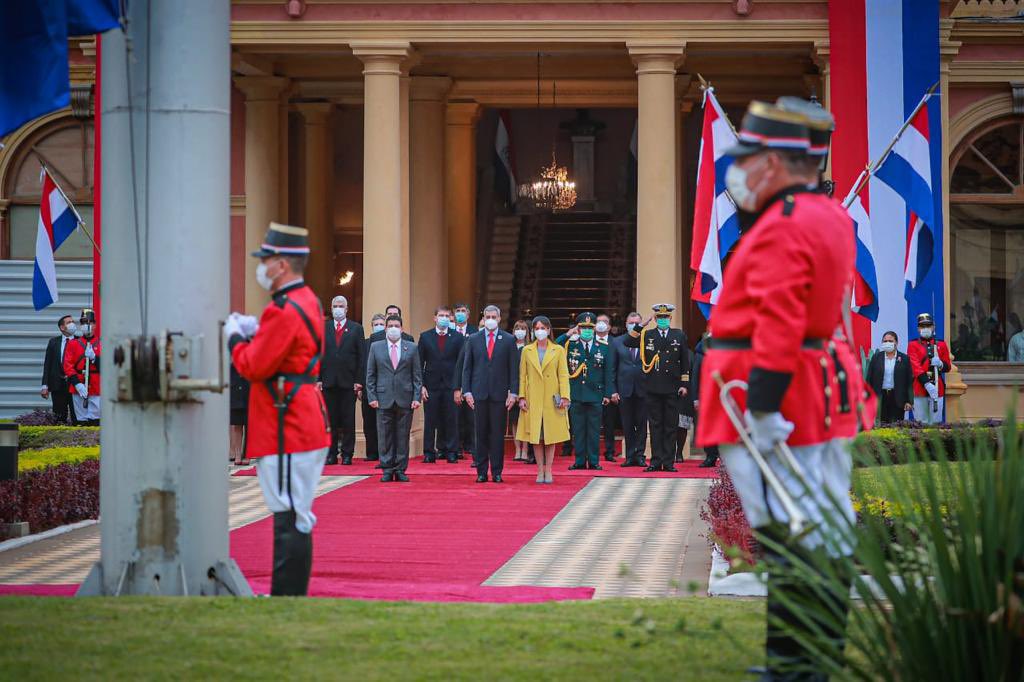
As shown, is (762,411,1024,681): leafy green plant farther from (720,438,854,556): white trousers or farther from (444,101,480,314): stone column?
(444,101,480,314): stone column

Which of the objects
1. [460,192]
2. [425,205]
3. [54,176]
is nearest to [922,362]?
[425,205]

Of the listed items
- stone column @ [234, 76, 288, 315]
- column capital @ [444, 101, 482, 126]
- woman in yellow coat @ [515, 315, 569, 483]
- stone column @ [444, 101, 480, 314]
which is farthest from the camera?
stone column @ [444, 101, 480, 314]

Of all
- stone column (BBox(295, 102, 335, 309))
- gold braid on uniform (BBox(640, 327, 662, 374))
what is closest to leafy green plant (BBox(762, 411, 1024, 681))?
gold braid on uniform (BBox(640, 327, 662, 374))

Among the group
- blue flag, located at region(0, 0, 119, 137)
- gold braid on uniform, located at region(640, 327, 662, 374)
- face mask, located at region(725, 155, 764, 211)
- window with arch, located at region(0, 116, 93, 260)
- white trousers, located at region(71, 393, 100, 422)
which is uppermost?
window with arch, located at region(0, 116, 93, 260)

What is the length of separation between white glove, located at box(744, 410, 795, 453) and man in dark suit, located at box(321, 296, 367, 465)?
14.7m

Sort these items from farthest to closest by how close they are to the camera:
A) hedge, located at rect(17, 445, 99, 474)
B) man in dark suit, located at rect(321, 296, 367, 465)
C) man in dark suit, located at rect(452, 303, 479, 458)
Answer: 1. man in dark suit, located at rect(452, 303, 479, 458)
2. man in dark suit, located at rect(321, 296, 367, 465)
3. hedge, located at rect(17, 445, 99, 474)

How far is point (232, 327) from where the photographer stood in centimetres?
760

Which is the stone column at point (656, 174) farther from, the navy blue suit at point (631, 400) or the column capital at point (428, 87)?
→ the column capital at point (428, 87)

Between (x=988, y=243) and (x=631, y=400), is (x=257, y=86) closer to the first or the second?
(x=631, y=400)

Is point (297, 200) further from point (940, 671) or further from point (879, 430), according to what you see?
point (940, 671)

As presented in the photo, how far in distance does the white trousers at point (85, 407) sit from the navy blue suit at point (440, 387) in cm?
501

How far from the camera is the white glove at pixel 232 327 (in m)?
7.58

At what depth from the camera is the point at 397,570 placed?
1068 cm

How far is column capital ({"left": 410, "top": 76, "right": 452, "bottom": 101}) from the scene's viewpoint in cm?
2652
